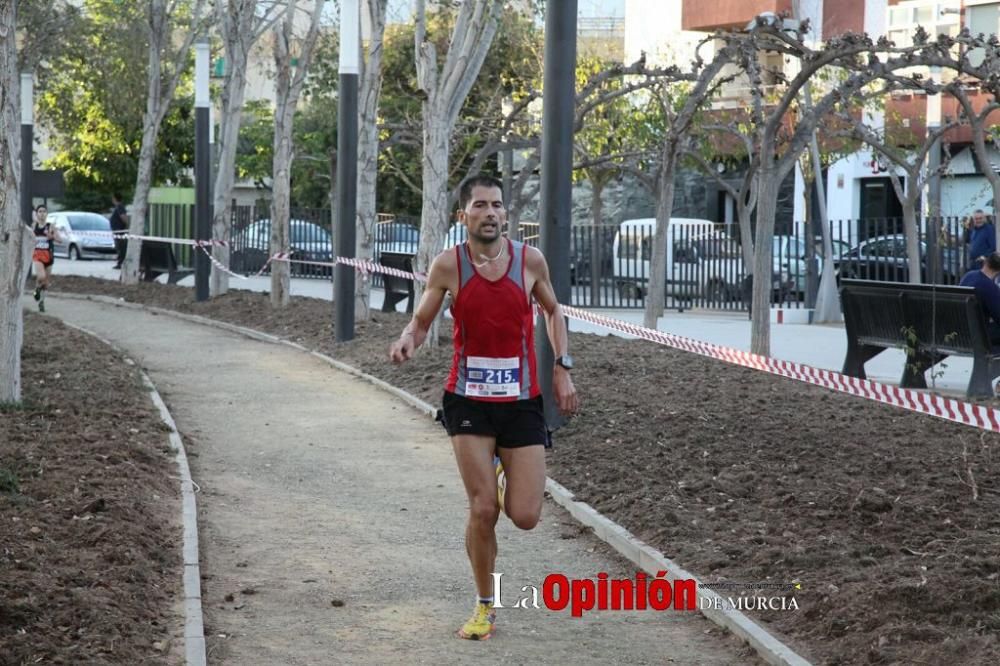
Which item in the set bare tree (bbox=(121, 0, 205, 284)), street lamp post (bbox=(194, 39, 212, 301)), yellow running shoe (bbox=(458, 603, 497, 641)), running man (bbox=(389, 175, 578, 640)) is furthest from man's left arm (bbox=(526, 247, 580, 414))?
bare tree (bbox=(121, 0, 205, 284))

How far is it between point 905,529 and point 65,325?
15.7 m

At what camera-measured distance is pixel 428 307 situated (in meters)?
6.80

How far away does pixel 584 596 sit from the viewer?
753cm

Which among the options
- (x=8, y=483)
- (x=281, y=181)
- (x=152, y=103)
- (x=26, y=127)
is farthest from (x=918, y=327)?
(x=26, y=127)

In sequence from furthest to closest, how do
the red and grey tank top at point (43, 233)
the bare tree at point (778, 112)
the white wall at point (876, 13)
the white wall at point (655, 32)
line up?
the white wall at point (655, 32), the white wall at point (876, 13), the red and grey tank top at point (43, 233), the bare tree at point (778, 112)

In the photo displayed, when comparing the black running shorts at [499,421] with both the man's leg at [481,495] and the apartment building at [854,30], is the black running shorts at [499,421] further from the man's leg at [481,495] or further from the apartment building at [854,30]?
the apartment building at [854,30]

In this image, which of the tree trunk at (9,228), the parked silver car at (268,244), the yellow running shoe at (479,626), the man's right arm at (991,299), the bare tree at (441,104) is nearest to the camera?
the yellow running shoe at (479,626)

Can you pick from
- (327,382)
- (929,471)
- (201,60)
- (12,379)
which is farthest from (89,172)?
(929,471)

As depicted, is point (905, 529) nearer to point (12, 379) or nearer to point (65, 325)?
point (12, 379)

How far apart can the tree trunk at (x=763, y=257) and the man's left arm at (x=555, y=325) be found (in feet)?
32.5

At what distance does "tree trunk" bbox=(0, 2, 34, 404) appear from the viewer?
38.7 feet

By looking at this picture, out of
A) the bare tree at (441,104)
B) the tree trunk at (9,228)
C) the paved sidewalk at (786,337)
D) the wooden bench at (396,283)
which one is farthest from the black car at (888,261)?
the tree trunk at (9,228)

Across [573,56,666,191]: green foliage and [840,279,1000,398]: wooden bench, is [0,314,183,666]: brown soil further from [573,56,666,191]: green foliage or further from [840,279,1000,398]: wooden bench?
[573,56,666,191]: green foliage

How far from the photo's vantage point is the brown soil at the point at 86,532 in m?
6.20
